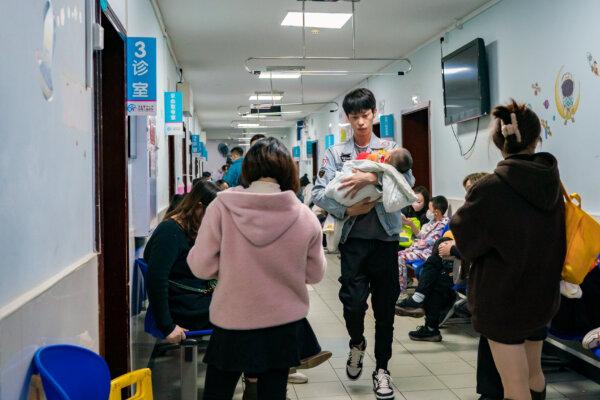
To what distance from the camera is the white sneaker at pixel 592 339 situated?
3.00m

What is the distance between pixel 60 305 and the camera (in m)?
1.70

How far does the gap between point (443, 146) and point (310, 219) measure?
532 centimetres

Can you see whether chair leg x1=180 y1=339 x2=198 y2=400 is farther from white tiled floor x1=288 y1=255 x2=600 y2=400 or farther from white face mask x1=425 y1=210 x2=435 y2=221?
white face mask x1=425 y1=210 x2=435 y2=221

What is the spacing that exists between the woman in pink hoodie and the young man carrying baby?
1094 mm

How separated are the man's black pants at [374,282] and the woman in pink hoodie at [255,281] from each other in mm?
1141

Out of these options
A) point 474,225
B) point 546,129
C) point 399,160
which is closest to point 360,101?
point 399,160

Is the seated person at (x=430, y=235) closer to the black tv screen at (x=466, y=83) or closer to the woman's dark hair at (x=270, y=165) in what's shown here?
the black tv screen at (x=466, y=83)

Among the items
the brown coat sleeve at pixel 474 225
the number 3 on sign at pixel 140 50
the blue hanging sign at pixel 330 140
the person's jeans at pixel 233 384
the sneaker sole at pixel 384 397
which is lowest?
the sneaker sole at pixel 384 397

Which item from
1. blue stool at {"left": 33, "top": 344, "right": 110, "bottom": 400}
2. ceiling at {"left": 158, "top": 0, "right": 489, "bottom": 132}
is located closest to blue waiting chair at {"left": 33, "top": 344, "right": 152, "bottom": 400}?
blue stool at {"left": 33, "top": 344, "right": 110, "bottom": 400}

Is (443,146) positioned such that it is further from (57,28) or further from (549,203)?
(57,28)

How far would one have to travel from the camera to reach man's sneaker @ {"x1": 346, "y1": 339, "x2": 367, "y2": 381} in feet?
11.0

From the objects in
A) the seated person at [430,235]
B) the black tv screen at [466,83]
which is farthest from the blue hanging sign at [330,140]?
the seated person at [430,235]

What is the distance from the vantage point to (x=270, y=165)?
2080 mm

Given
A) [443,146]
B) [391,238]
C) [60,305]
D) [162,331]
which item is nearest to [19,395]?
[60,305]
